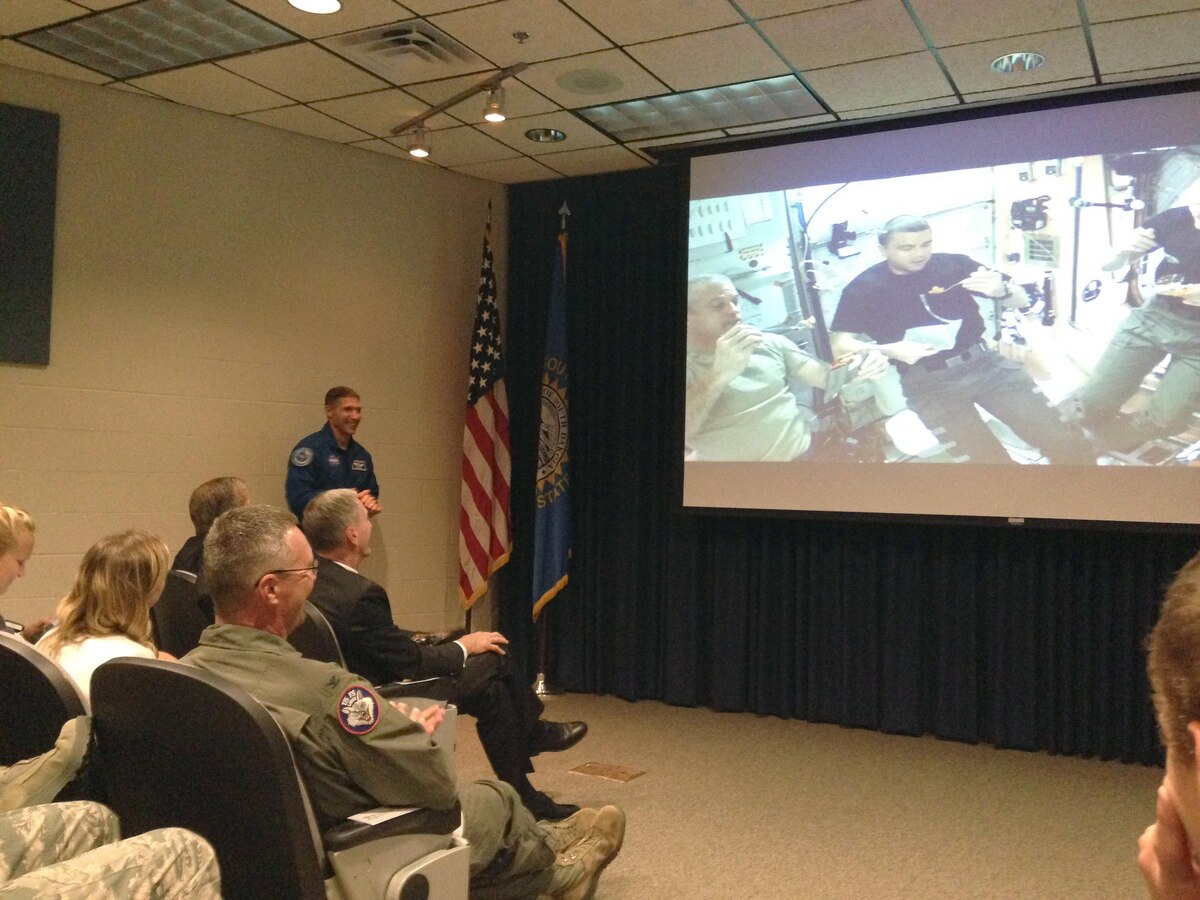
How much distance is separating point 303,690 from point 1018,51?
3.70 m

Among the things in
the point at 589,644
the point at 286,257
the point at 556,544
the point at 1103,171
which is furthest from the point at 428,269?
the point at 1103,171

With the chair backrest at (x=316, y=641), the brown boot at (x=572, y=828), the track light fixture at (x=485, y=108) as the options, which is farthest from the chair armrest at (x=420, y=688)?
the track light fixture at (x=485, y=108)

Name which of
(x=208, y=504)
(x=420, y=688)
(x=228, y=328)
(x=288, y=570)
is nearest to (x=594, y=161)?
(x=228, y=328)

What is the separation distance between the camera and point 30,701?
188 centimetres

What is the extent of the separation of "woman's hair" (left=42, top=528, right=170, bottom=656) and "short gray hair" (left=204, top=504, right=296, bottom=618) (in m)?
0.56

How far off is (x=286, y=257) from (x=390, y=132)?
33.0 inches

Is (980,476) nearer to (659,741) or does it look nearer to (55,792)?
(659,741)

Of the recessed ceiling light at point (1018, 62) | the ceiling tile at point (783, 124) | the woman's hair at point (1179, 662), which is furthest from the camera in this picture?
the ceiling tile at point (783, 124)

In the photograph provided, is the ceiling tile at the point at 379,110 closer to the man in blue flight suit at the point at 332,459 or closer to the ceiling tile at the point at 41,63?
the ceiling tile at the point at 41,63

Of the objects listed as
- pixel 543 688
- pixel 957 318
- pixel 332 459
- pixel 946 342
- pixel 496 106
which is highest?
pixel 496 106

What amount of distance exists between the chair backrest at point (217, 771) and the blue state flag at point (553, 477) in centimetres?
402

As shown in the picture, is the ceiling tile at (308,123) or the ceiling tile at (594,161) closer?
the ceiling tile at (308,123)

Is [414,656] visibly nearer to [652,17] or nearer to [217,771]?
[217,771]

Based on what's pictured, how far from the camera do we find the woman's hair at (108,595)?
2.39 meters
